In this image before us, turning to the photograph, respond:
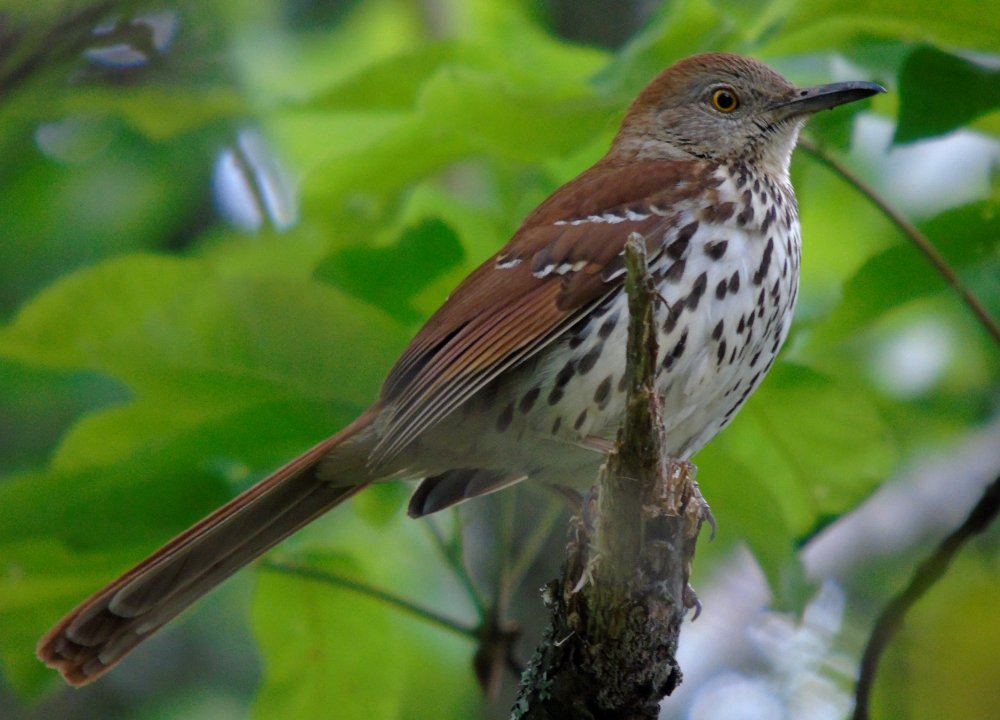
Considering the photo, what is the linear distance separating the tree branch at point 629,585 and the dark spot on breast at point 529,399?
0.84 metres

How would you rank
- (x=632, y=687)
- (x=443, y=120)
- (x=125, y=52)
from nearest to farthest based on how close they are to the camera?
(x=632, y=687), (x=443, y=120), (x=125, y=52)

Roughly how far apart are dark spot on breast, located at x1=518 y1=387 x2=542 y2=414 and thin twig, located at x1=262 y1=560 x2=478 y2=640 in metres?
0.62

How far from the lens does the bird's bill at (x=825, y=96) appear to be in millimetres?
3590

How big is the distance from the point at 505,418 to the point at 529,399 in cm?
10

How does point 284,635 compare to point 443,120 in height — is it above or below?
below

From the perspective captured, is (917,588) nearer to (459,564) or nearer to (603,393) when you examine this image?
(603,393)

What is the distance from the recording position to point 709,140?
414 centimetres

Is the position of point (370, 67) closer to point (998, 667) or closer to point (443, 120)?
point (443, 120)

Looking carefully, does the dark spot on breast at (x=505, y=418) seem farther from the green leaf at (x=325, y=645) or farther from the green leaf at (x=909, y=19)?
the green leaf at (x=909, y=19)

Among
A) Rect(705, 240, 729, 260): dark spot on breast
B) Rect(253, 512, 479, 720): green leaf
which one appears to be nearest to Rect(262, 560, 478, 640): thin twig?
Rect(253, 512, 479, 720): green leaf

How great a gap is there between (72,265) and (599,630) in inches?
167

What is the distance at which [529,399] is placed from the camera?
3.42 meters

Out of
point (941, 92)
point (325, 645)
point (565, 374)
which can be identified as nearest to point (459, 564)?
point (325, 645)

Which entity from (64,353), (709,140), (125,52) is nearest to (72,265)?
(125,52)
